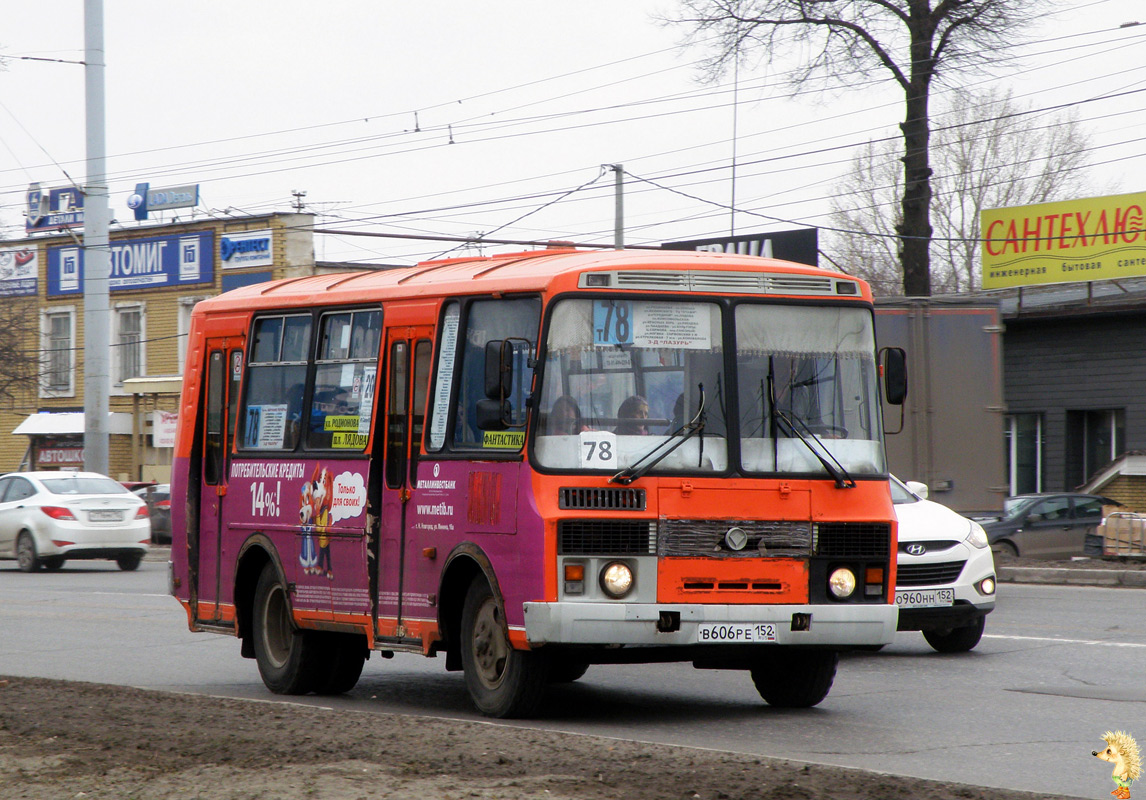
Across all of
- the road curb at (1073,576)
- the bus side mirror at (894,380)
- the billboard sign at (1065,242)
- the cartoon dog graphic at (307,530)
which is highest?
the billboard sign at (1065,242)

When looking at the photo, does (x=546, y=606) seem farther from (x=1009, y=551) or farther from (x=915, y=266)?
(x=915, y=266)

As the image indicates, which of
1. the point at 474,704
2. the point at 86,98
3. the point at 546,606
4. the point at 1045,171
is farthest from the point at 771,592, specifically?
the point at 1045,171

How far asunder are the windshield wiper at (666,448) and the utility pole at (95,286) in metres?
25.0

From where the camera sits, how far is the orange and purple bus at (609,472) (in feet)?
28.6

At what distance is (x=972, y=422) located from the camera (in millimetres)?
19453

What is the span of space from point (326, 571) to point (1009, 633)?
6.69m

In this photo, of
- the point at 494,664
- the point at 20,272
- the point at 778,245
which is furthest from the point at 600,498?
the point at 20,272

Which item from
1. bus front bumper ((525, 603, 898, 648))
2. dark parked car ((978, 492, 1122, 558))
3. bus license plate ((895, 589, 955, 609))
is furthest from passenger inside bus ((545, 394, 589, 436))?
dark parked car ((978, 492, 1122, 558))

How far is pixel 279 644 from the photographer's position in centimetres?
1120

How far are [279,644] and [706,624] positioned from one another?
12.2 feet

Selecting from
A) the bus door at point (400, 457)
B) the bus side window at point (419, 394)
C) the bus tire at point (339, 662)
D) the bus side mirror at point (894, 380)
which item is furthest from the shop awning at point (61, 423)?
the bus side mirror at point (894, 380)

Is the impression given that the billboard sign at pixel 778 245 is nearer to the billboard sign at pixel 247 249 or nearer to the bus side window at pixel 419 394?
the billboard sign at pixel 247 249

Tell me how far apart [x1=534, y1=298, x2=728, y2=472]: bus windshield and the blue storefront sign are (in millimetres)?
36422

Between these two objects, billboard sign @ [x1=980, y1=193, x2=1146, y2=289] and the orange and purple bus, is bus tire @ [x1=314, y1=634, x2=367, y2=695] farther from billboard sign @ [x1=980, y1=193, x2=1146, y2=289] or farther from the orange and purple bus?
billboard sign @ [x1=980, y1=193, x2=1146, y2=289]
